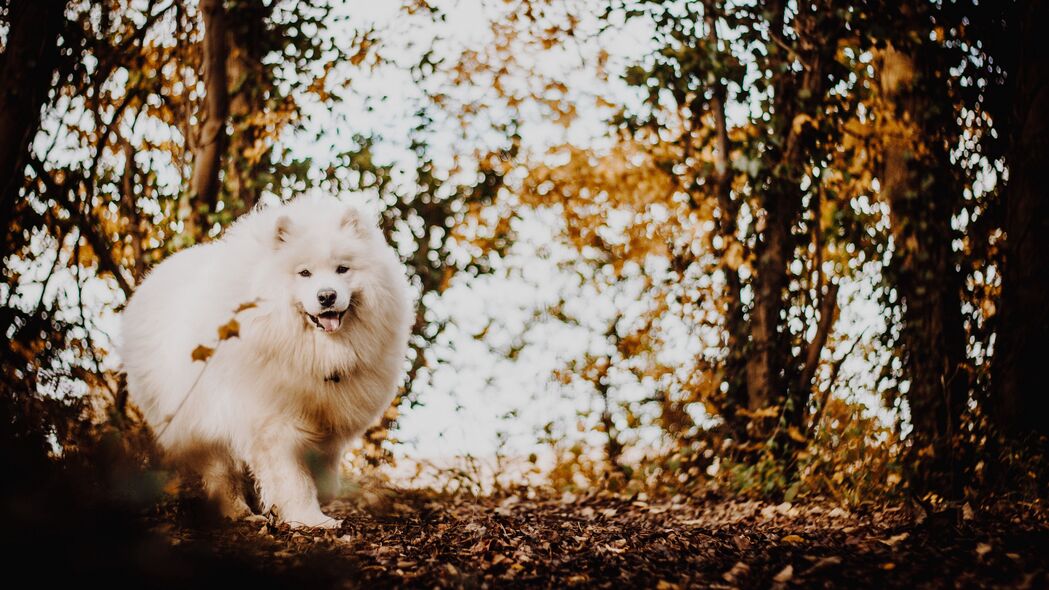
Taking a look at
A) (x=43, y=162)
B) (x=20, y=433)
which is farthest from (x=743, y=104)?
(x=20, y=433)

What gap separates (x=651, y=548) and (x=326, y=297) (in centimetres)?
190

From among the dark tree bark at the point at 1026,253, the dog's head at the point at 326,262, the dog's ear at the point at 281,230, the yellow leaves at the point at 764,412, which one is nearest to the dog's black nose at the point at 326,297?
the dog's head at the point at 326,262

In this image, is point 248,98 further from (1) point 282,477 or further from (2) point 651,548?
(2) point 651,548

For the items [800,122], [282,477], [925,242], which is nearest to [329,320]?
[282,477]

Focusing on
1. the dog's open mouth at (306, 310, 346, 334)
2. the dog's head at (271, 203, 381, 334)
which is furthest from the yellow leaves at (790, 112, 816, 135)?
the dog's open mouth at (306, 310, 346, 334)

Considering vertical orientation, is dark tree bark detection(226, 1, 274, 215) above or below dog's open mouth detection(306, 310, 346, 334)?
above

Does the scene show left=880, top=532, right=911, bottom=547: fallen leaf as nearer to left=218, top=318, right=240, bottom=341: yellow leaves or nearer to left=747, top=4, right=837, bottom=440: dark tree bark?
left=747, top=4, right=837, bottom=440: dark tree bark

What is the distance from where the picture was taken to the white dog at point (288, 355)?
467 cm

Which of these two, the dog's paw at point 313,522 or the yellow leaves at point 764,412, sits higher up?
the yellow leaves at point 764,412

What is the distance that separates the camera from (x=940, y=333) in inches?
238

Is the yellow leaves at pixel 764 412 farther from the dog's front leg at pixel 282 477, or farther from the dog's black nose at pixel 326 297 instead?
the dog's black nose at pixel 326 297

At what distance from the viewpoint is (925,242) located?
20.3ft

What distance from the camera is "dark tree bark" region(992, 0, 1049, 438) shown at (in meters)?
5.72

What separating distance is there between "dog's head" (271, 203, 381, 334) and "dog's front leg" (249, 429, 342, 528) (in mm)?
619
